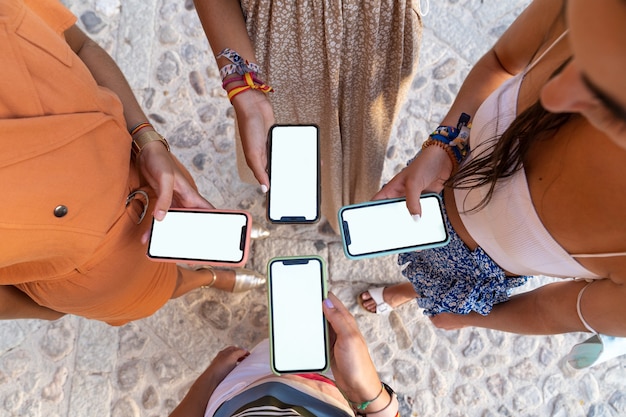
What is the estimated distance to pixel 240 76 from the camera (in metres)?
1.14

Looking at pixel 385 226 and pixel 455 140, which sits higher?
pixel 455 140

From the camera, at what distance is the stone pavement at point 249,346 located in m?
1.80

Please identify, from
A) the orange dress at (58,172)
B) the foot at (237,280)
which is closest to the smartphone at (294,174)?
the orange dress at (58,172)

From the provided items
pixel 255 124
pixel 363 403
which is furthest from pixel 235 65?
pixel 363 403

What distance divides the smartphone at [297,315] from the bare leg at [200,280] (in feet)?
1.56

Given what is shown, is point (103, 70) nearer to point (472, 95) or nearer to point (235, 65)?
point (235, 65)

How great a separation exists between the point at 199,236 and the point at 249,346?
83 cm

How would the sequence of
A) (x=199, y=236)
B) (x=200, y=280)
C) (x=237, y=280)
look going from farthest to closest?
(x=237, y=280)
(x=200, y=280)
(x=199, y=236)

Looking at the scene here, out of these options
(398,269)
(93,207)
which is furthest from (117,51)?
(398,269)

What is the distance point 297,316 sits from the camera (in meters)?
1.25

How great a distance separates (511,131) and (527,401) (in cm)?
142

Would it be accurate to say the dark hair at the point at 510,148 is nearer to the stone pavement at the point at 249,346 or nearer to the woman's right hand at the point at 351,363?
the woman's right hand at the point at 351,363

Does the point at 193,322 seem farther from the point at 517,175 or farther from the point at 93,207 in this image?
the point at 517,175

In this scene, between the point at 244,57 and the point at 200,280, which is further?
the point at 200,280
